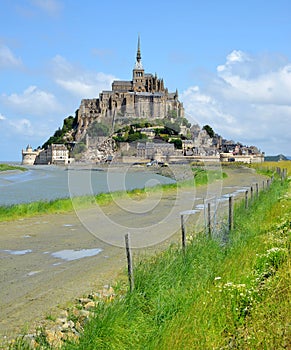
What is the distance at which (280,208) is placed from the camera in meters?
13.8

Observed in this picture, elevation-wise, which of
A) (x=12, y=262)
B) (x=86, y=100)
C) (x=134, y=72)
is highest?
(x=134, y=72)

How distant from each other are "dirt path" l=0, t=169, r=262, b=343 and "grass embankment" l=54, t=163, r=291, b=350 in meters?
1.33

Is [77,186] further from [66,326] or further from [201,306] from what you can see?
[201,306]

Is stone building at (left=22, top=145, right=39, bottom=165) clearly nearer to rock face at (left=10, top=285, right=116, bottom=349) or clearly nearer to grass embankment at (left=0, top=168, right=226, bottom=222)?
grass embankment at (left=0, top=168, right=226, bottom=222)

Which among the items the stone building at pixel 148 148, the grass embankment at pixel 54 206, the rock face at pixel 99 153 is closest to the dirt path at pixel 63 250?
the grass embankment at pixel 54 206

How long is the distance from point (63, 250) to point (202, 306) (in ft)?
19.7

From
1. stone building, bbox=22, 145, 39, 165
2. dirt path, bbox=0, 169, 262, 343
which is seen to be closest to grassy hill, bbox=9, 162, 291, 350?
dirt path, bbox=0, 169, 262, 343

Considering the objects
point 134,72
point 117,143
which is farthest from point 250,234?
point 134,72

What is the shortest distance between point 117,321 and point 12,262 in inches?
206

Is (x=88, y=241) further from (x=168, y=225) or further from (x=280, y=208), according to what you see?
(x=280, y=208)

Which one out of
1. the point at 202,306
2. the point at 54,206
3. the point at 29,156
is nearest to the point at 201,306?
the point at 202,306

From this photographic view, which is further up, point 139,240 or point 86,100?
point 86,100

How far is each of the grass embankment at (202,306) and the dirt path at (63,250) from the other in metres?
1.33

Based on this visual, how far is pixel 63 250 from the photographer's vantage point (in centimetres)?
1089
